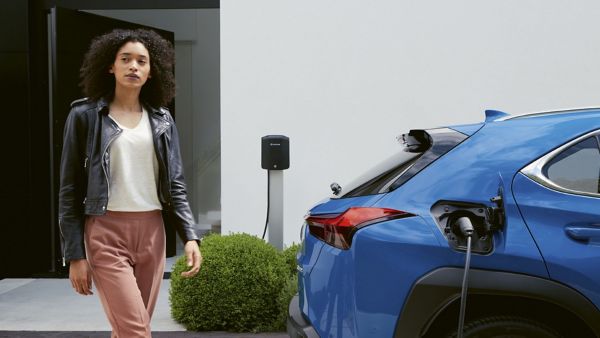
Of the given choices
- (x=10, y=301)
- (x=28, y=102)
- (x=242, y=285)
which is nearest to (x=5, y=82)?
(x=28, y=102)

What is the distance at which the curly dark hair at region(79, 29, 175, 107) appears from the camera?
11.2ft

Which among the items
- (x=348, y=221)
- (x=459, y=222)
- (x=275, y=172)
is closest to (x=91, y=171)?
(x=348, y=221)

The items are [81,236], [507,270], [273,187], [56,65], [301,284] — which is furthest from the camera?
[56,65]

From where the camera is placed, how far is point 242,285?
18.6 ft

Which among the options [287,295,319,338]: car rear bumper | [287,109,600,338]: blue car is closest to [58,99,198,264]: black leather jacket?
[287,295,319,338]: car rear bumper

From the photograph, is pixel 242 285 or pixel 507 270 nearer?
pixel 507 270

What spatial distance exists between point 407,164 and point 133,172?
1116 millimetres

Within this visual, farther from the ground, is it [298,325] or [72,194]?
[72,194]

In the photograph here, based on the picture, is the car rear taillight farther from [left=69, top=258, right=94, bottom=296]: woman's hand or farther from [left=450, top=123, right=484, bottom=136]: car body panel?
[left=69, top=258, right=94, bottom=296]: woman's hand

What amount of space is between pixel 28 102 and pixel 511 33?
185 inches

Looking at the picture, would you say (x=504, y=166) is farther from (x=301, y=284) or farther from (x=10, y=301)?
(x=10, y=301)

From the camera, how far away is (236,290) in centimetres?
569

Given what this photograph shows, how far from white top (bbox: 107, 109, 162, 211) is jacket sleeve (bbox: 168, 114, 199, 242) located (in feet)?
0.26

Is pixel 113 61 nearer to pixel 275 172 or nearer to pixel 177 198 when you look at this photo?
pixel 177 198
